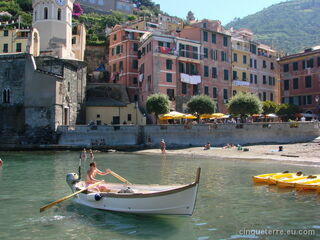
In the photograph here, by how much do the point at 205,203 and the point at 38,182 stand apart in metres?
10.8

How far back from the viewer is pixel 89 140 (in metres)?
43.3

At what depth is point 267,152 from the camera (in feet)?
113

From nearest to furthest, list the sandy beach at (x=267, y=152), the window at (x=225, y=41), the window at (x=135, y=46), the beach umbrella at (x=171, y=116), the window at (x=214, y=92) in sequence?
the sandy beach at (x=267, y=152) < the beach umbrella at (x=171, y=116) < the window at (x=214, y=92) < the window at (x=225, y=41) < the window at (x=135, y=46)

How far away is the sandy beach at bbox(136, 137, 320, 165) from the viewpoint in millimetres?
30531

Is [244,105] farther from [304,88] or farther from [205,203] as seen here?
[205,203]

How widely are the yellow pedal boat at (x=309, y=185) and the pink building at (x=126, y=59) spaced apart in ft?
134

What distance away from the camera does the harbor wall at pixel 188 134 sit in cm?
3953

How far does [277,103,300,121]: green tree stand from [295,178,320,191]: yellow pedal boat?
35.1 m

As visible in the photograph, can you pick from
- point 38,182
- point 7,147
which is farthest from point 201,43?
point 38,182

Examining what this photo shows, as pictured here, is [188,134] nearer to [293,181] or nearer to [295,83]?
[293,181]

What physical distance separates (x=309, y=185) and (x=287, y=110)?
3662cm

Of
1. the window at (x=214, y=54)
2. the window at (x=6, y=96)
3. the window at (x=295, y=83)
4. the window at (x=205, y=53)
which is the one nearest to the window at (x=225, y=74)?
the window at (x=214, y=54)

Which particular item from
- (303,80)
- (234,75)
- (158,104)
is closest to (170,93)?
(158,104)

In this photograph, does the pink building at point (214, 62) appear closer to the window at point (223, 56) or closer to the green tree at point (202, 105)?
the window at point (223, 56)
